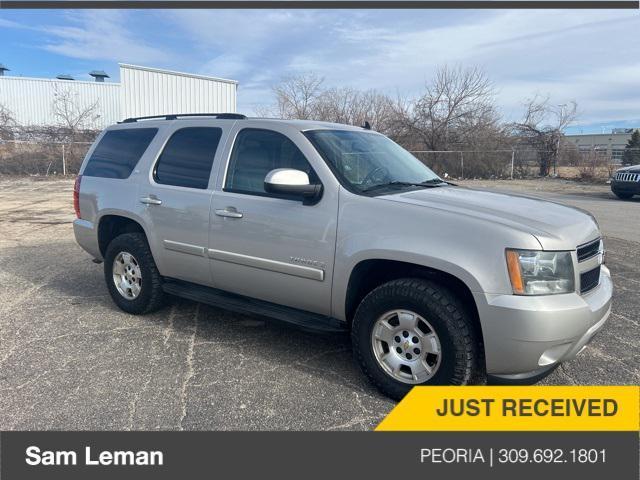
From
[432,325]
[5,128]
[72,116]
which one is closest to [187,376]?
[432,325]

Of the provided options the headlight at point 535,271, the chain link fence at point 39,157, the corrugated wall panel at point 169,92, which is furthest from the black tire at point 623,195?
the chain link fence at point 39,157

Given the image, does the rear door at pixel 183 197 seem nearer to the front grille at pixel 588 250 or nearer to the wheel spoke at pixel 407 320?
the wheel spoke at pixel 407 320

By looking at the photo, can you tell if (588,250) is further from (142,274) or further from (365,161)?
(142,274)

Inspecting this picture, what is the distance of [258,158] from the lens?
13.2ft

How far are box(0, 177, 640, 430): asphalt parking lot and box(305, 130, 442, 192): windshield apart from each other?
4.77 feet

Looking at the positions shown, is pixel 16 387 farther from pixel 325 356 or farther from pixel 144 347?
pixel 325 356

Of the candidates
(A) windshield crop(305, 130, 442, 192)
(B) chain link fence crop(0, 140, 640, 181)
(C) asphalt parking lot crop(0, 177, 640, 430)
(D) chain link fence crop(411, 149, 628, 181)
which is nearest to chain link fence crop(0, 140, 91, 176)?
(B) chain link fence crop(0, 140, 640, 181)

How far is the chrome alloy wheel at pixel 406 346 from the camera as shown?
3168 mm

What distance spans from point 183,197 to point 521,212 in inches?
107

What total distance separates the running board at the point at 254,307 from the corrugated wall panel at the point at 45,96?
113 ft

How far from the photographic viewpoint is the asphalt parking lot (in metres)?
3.13
